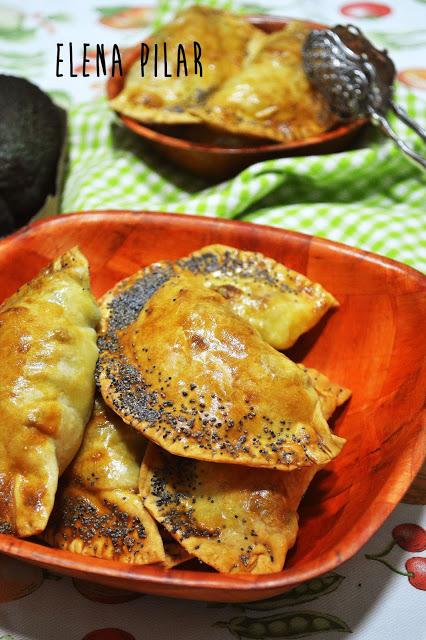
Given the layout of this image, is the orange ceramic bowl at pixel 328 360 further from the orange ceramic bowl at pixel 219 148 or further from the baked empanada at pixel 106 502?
the orange ceramic bowl at pixel 219 148

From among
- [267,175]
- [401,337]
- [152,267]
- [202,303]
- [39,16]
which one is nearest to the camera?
[202,303]

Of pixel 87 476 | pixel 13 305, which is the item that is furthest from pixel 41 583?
pixel 13 305

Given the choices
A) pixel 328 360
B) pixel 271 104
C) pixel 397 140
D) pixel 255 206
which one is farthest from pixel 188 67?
pixel 328 360

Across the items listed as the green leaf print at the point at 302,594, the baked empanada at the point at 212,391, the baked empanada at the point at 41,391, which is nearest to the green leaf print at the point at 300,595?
the green leaf print at the point at 302,594

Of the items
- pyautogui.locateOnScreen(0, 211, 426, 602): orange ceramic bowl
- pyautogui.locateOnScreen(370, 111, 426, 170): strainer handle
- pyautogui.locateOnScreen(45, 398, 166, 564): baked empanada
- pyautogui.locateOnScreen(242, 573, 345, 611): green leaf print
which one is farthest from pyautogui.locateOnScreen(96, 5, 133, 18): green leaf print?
A: pyautogui.locateOnScreen(242, 573, 345, 611): green leaf print

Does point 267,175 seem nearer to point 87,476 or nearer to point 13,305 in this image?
point 13,305

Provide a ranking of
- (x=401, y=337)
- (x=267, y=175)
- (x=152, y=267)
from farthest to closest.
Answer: (x=267, y=175)
(x=152, y=267)
(x=401, y=337)
